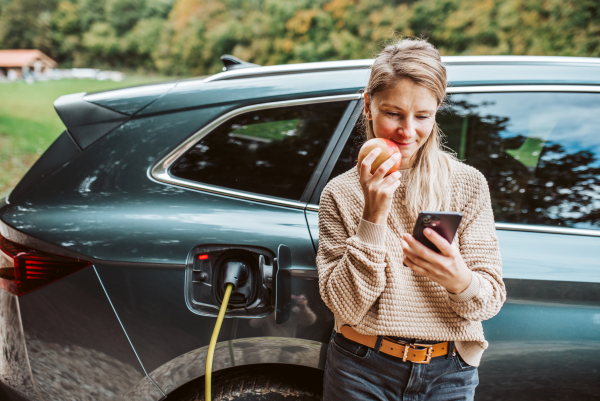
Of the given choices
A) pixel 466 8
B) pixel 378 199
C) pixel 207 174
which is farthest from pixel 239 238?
pixel 466 8

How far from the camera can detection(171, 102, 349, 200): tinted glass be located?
5.03 feet

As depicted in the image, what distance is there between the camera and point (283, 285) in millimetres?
1365

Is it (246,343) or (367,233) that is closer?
(367,233)

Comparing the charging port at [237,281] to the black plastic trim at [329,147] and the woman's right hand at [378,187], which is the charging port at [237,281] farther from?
the woman's right hand at [378,187]

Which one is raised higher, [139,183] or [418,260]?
[139,183]

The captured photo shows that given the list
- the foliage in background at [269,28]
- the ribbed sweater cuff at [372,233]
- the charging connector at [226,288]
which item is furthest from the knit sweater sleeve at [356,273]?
the foliage in background at [269,28]

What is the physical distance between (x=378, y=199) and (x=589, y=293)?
87cm

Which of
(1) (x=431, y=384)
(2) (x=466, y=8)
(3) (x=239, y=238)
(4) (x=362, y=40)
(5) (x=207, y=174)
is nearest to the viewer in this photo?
(1) (x=431, y=384)

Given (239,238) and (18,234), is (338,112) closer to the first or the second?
(239,238)

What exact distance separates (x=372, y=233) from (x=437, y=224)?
0.54 feet

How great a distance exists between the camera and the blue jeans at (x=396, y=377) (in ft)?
3.76

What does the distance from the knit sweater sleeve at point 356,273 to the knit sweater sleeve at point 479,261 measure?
0.20 meters

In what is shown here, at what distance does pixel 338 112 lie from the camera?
155 centimetres

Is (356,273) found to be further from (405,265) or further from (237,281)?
(237,281)
